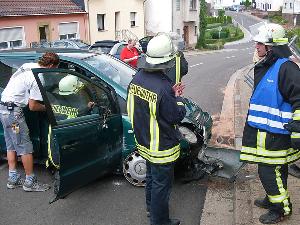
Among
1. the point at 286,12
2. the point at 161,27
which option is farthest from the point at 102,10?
the point at 286,12

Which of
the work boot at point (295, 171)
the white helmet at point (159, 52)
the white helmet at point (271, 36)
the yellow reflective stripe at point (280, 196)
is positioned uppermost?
the white helmet at point (271, 36)

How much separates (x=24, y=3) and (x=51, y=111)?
20737mm

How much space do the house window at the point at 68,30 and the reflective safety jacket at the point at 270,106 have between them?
901 inches

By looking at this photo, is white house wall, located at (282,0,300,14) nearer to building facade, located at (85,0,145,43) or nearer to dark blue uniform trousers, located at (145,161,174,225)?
building facade, located at (85,0,145,43)

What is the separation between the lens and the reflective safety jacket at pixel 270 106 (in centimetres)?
359

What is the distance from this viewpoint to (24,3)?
908 inches

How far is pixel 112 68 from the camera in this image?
5.86 metres

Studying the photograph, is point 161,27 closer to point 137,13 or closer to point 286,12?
point 137,13

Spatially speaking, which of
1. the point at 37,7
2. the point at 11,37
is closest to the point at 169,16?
the point at 37,7

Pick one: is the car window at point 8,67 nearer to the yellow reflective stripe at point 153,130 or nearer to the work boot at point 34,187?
the work boot at point 34,187

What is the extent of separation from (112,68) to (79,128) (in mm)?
1667

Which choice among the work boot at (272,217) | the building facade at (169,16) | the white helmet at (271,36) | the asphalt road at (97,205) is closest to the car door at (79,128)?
the asphalt road at (97,205)

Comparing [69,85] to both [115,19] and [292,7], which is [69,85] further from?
[292,7]

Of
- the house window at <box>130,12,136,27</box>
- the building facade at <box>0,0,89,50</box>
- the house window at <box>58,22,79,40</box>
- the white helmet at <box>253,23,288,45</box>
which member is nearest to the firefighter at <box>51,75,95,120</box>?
the white helmet at <box>253,23,288,45</box>
